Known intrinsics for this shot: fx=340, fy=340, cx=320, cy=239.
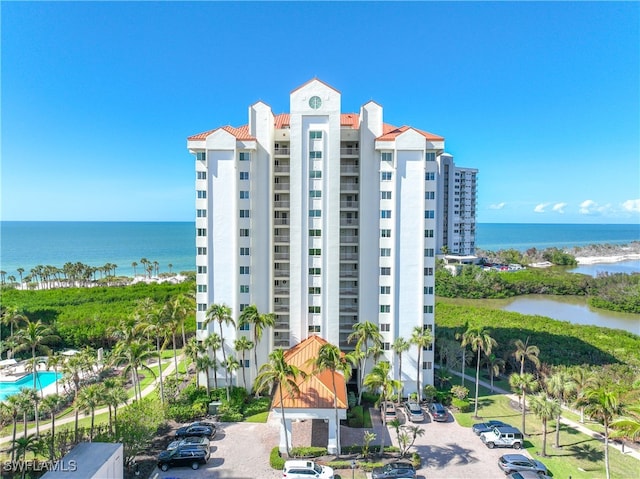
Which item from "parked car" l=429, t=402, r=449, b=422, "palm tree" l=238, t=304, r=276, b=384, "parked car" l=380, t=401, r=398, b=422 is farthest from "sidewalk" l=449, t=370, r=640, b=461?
"palm tree" l=238, t=304, r=276, b=384

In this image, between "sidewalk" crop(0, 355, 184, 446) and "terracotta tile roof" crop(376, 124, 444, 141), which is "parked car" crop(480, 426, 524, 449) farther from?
"sidewalk" crop(0, 355, 184, 446)

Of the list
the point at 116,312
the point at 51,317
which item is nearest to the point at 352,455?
the point at 116,312

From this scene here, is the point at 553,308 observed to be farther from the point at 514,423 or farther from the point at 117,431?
the point at 117,431

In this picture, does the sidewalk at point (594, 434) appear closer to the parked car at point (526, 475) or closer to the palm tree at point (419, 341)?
the parked car at point (526, 475)

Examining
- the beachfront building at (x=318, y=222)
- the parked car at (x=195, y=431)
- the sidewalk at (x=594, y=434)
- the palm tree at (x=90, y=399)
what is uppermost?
the beachfront building at (x=318, y=222)

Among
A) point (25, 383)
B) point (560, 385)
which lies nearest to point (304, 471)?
point (560, 385)

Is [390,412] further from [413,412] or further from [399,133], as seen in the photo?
[399,133]

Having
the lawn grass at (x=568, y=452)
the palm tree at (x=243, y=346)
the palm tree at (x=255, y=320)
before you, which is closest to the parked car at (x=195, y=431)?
the palm tree at (x=243, y=346)
